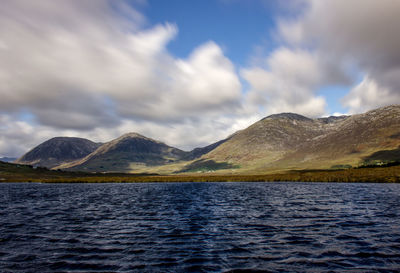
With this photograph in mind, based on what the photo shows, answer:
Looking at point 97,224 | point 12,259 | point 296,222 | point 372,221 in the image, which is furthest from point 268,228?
point 12,259

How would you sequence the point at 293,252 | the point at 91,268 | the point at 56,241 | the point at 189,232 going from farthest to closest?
the point at 189,232 → the point at 56,241 → the point at 293,252 → the point at 91,268

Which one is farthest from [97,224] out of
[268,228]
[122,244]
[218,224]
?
[268,228]

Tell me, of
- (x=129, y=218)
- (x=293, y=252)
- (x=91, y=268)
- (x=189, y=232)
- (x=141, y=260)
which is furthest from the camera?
(x=129, y=218)

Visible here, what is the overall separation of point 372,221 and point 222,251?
21999 mm

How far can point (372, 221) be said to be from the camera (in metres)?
31.0

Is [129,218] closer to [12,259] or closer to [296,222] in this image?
[12,259]

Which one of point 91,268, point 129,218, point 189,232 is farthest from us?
point 129,218

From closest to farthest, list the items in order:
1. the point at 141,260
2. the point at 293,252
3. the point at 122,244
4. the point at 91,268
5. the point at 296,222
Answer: the point at 91,268
the point at 141,260
the point at 293,252
the point at 122,244
the point at 296,222

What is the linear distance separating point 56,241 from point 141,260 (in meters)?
10.6

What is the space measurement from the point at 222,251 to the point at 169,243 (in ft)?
16.8

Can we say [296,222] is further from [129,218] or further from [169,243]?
[129,218]

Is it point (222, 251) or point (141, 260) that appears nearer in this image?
point (141, 260)

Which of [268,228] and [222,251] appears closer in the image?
[222,251]

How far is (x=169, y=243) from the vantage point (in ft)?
74.0
